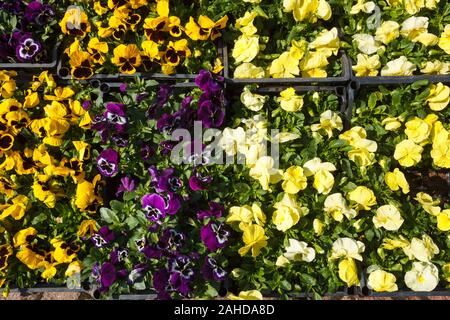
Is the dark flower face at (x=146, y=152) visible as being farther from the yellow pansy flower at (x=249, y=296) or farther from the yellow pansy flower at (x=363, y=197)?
the yellow pansy flower at (x=363, y=197)

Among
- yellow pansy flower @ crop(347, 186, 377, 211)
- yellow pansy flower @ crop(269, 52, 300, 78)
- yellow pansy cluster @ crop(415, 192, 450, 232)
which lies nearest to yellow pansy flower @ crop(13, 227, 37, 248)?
yellow pansy flower @ crop(269, 52, 300, 78)

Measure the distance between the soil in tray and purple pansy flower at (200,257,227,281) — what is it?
160 cm

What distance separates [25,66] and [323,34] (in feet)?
6.22

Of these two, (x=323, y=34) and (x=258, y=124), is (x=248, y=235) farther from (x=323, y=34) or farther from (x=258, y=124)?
(x=323, y=34)

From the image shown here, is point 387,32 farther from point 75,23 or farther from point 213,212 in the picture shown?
point 75,23

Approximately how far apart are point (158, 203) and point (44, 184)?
71 cm

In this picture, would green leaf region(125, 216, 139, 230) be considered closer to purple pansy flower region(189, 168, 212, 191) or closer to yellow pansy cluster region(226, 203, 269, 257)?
purple pansy flower region(189, 168, 212, 191)

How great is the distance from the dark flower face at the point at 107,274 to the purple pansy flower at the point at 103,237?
127 millimetres

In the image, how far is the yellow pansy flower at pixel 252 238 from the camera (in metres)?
2.45

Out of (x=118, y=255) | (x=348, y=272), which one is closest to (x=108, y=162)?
(x=118, y=255)

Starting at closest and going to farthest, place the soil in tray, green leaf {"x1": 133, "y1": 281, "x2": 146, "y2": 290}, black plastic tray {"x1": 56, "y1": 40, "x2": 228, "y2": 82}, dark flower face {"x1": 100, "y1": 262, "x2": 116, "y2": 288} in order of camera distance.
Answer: dark flower face {"x1": 100, "y1": 262, "x2": 116, "y2": 288}, green leaf {"x1": 133, "y1": 281, "x2": 146, "y2": 290}, black plastic tray {"x1": 56, "y1": 40, "x2": 228, "y2": 82}, the soil in tray

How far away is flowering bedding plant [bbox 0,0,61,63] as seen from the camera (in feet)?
9.14

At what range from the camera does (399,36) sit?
9.89 feet

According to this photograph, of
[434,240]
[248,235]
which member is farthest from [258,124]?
[434,240]
